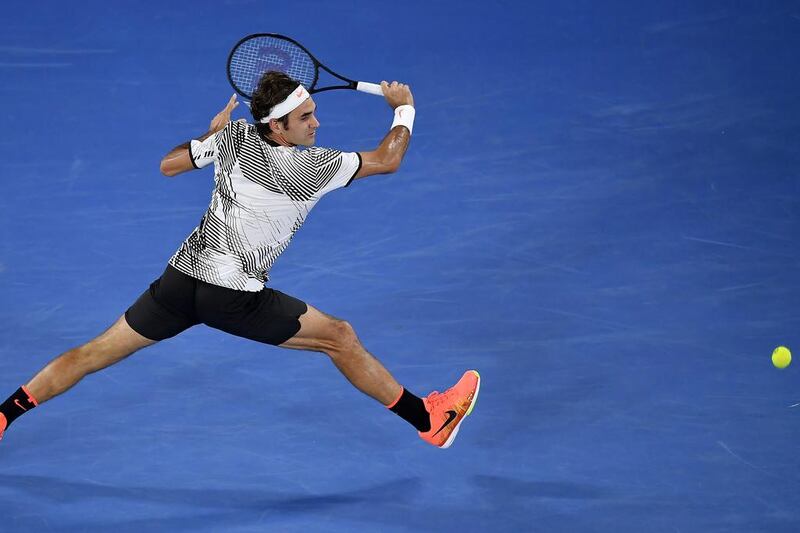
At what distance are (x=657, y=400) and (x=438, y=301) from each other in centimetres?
151

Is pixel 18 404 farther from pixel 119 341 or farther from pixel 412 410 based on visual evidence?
pixel 412 410

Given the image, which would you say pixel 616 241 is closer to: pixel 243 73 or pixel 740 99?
pixel 740 99

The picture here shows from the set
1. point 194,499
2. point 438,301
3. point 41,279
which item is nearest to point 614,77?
point 438,301

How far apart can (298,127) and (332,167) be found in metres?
0.23

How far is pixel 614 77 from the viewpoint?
9.69m

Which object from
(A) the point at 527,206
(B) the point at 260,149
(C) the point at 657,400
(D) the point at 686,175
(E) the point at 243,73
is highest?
(E) the point at 243,73

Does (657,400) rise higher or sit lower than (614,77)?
lower

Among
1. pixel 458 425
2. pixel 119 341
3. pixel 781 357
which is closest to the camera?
pixel 119 341

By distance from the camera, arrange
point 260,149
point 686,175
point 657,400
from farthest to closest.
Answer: point 686,175 → point 657,400 → point 260,149

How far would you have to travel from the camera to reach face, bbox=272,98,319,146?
570cm

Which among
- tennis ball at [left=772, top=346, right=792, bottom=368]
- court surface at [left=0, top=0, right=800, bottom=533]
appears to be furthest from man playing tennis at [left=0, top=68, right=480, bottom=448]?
tennis ball at [left=772, top=346, right=792, bottom=368]

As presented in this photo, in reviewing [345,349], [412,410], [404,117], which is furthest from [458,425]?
[404,117]

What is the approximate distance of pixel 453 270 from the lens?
782 cm

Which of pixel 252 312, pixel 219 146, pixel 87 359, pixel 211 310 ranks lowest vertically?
pixel 252 312
